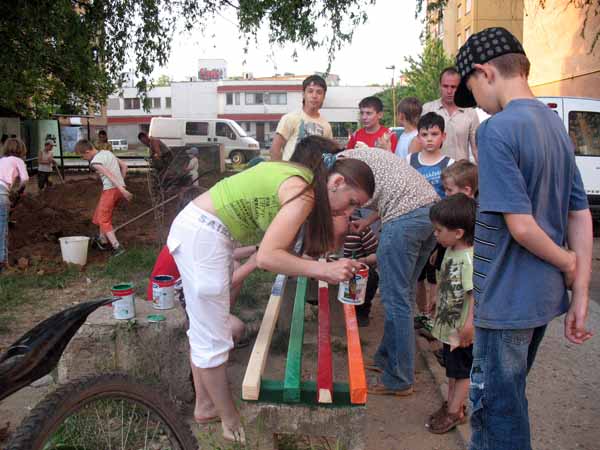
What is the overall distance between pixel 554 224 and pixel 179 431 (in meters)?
1.54

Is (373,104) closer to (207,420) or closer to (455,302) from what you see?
(455,302)

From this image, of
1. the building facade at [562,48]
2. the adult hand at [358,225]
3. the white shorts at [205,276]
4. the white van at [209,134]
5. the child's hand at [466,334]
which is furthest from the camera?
the white van at [209,134]

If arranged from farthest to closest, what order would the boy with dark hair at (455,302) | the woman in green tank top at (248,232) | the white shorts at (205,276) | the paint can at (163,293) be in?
the paint can at (163,293) < the boy with dark hair at (455,302) < the white shorts at (205,276) < the woman in green tank top at (248,232)

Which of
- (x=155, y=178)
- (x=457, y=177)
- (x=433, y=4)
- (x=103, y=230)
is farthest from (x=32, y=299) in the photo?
(x=433, y=4)

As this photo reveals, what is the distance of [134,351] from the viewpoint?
3320 mm

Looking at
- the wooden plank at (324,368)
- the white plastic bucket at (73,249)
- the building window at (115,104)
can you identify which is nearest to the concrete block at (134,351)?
the wooden plank at (324,368)

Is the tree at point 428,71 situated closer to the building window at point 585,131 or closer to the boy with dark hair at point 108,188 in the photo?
the building window at point 585,131

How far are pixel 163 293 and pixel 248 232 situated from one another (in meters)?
1.03

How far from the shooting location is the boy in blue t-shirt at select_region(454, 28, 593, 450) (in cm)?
186

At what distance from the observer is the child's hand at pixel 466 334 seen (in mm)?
2953

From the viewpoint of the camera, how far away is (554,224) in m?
1.98

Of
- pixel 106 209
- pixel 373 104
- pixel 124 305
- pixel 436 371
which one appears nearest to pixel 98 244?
pixel 106 209

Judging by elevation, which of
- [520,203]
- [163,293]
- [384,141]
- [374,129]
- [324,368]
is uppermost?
[374,129]

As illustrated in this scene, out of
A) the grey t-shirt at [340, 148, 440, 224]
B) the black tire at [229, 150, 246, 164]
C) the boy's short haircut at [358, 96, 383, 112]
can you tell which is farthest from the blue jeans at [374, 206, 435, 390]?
the black tire at [229, 150, 246, 164]
